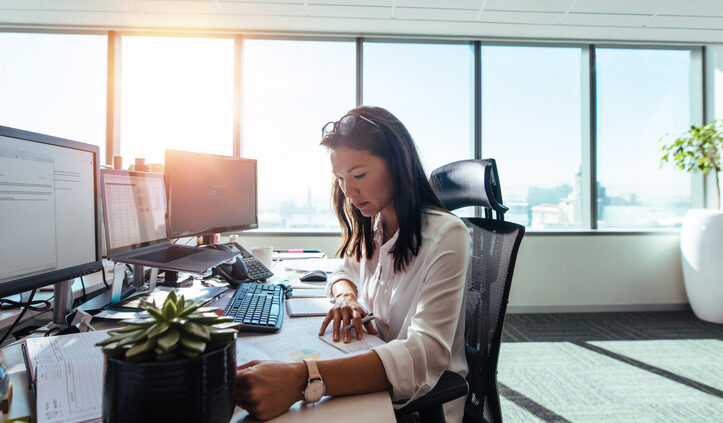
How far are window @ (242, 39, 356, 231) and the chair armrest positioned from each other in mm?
2600

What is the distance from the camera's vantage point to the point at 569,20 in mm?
2758

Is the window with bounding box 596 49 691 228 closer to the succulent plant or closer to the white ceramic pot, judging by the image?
the white ceramic pot

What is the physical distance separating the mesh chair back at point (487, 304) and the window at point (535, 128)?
241 cm

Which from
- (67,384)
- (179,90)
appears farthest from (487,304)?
(179,90)

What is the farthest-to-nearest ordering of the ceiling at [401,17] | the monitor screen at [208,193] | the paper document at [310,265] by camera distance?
the ceiling at [401,17] < the paper document at [310,265] < the monitor screen at [208,193]

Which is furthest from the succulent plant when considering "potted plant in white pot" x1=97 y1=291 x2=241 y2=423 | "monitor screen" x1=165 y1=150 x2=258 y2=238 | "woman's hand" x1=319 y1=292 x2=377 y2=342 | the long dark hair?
Result: "monitor screen" x1=165 y1=150 x2=258 y2=238

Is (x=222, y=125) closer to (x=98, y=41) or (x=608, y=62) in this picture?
(x=98, y=41)

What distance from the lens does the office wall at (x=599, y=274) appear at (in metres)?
3.12

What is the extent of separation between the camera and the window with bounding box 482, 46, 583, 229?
323cm

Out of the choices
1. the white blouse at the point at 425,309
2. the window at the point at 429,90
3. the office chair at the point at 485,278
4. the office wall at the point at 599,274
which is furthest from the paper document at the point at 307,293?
the office wall at the point at 599,274

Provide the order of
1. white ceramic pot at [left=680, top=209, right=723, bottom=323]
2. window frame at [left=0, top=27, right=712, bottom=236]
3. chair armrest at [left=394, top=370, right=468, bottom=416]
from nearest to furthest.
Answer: chair armrest at [left=394, top=370, right=468, bottom=416] < white ceramic pot at [left=680, top=209, right=723, bottom=323] < window frame at [left=0, top=27, right=712, bottom=236]

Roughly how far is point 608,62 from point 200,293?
12.4ft

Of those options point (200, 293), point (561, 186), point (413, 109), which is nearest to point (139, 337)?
point (200, 293)

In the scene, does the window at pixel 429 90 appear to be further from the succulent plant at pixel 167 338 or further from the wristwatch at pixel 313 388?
the succulent plant at pixel 167 338
